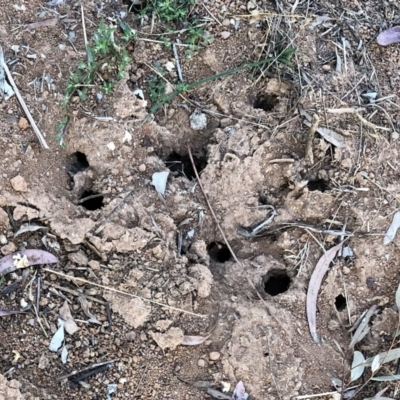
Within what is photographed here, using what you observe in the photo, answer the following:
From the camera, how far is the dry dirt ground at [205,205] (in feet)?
8.05

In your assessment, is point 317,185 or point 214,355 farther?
point 317,185

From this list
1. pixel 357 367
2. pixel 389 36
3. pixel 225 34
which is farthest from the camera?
pixel 389 36

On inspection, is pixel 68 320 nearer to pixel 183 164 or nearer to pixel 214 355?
pixel 214 355

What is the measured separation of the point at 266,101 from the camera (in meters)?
2.88

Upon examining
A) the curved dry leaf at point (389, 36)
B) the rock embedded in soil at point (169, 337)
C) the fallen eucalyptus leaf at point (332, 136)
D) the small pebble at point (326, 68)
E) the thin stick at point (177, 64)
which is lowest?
the rock embedded in soil at point (169, 337)

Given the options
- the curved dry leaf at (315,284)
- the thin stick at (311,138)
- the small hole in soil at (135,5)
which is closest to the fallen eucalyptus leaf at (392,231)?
the curved dry leaf at (315,284)

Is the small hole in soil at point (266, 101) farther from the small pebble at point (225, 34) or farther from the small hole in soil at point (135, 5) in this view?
the small hole in soil at point (135, 5)

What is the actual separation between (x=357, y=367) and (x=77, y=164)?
4.60 ft

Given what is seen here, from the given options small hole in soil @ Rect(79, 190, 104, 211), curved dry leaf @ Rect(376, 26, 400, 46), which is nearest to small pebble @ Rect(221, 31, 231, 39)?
curved dry leaf @ Rect(376, 26, 400, 46)

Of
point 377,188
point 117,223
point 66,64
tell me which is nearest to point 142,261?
point 117,223

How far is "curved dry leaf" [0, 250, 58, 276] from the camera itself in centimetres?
240

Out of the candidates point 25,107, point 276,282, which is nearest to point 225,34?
point 25,107

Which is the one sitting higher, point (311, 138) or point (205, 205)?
point (311, 138)

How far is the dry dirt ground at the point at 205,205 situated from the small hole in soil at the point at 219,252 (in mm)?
11
